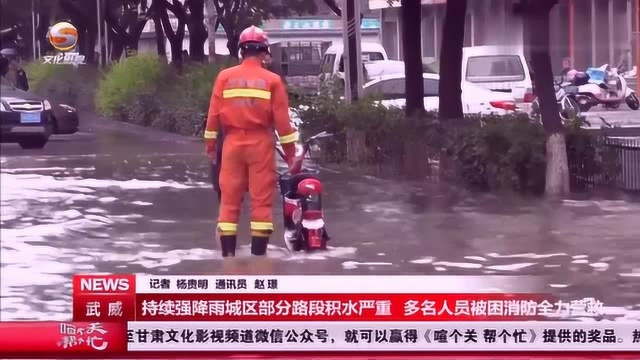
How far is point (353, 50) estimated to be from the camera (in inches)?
164

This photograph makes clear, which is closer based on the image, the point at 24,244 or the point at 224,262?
the point at 224,262

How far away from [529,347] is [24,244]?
1795 mm

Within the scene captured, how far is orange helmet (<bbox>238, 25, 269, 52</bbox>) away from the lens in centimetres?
411

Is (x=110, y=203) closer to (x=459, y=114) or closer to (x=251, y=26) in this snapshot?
(x=251, y=26)

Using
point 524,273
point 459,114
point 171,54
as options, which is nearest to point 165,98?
point 171,54

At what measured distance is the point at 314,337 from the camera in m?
4.15

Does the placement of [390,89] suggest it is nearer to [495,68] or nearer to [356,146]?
[356,146]

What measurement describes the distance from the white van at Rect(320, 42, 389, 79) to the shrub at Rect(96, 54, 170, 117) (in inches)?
22.3

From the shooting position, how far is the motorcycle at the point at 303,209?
4066mm

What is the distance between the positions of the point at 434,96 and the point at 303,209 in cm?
58

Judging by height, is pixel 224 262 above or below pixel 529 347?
above

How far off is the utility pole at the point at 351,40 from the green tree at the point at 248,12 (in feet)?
0.37

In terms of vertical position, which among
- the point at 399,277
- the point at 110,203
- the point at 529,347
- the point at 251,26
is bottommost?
the point at 529,347

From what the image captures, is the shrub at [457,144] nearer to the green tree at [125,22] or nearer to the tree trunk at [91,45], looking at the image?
the green tree at [125,22]
